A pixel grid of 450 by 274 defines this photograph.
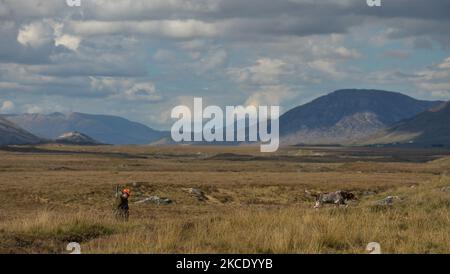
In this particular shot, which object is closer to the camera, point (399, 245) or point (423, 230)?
point (399, 245)

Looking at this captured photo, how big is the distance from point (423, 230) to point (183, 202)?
31472 mm

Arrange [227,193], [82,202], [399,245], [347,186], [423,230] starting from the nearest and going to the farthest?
[399,245] < [423,230] < [82,202] < [227,193] < [347,186]

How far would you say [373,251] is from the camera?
1278cm

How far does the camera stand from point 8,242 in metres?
14.3

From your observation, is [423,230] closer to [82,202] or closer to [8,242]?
[8,242]

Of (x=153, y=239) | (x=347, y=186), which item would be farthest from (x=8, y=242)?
(x=347, y=186)
